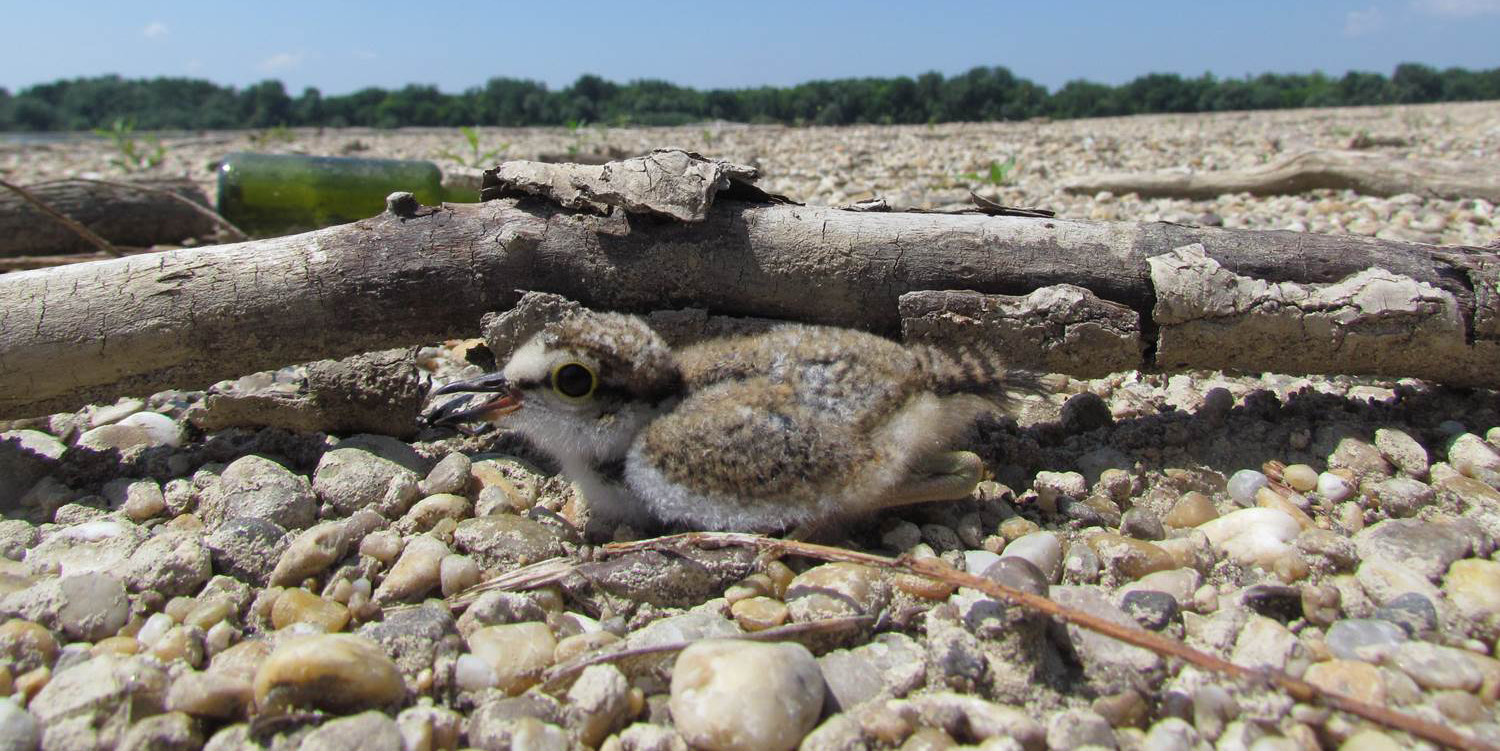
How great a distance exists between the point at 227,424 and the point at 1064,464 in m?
2.68

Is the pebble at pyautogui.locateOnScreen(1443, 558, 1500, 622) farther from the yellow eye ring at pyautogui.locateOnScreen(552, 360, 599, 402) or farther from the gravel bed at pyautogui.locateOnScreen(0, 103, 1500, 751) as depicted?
the yellow eye ring at pyautogui.locateOnScreen(552, 360, 599, 402)

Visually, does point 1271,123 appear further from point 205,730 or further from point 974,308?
point 205,730

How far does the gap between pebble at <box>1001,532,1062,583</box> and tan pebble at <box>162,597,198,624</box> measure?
1897 millimetres

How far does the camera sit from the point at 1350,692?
1644mm

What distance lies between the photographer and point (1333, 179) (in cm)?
600

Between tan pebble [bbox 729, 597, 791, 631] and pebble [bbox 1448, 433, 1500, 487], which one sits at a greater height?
pebble [bbox 1448, 433, 1500, 487]

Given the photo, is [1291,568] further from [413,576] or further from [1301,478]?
[413,576]

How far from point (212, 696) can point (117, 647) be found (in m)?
0.42

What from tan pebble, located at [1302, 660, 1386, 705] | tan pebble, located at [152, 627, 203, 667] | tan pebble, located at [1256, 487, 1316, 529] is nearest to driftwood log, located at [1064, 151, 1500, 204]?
tan pebble, located at [1256, 487, 1316, 529]

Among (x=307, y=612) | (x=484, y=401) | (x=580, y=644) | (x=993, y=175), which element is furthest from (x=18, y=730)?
(x=993, y=175)

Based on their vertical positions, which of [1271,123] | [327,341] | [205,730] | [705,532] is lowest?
[205,730]

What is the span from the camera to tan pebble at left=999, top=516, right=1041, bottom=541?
2324 millimetres

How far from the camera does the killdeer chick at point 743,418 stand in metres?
2.21

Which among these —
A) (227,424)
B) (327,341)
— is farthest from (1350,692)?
(227,424)
